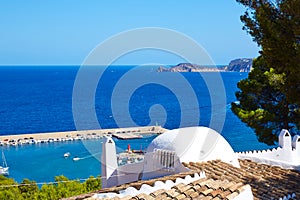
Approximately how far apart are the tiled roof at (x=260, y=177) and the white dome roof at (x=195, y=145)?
0.24m

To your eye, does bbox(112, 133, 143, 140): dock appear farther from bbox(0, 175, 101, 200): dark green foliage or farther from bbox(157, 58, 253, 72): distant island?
bbox(0, 175, 101, 200): dark green foliage

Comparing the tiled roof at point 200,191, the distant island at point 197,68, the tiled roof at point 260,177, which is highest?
the distant island at point 197,68

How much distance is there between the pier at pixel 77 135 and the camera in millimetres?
55062

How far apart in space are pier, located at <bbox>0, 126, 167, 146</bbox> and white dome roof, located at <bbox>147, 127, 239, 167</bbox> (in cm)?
4488

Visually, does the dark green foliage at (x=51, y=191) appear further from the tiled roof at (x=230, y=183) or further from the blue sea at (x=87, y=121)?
the tiled roof at (x=230, y=183)

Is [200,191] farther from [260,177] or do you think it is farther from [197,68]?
[197,68]

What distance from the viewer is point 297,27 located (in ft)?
26.0

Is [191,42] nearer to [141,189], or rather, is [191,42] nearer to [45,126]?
[141,189]

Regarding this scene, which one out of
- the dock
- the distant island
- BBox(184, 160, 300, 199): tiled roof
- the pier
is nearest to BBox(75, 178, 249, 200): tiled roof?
BBox(184, 160, 300, 199): tiled roof

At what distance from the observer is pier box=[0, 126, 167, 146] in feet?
181

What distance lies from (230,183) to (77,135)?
177 feet

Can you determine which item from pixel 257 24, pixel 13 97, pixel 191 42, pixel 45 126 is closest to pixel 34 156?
pixel 45 126

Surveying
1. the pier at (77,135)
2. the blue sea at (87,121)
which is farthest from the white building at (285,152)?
the pier at (77,135)

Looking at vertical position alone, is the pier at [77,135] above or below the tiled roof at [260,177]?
below
